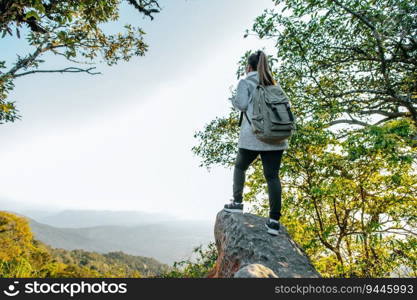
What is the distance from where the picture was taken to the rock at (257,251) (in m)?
2.75

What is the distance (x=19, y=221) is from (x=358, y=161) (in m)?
28.6

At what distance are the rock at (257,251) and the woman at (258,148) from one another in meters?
0.21

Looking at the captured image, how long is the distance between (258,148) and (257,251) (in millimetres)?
1286

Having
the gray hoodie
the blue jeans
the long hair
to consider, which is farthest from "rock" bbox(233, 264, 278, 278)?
the long hair

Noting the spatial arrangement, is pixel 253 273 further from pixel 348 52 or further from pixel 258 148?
pixel 348 52

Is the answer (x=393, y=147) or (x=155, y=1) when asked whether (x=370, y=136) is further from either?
(x=155, y=1)

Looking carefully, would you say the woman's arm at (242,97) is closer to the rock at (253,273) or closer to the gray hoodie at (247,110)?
the gray hoodie at (247,110)

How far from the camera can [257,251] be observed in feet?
→ 9.75

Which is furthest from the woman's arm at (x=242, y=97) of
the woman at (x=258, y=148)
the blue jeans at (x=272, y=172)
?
the blue jeans at (x=272, y=172)

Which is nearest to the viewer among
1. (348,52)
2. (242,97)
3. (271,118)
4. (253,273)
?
(253,273)

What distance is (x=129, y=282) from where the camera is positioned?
2.47m

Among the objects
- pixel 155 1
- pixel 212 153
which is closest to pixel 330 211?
pixel 212 153

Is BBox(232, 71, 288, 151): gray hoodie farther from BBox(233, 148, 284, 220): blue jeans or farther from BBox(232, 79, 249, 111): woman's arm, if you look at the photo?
BBox(233, 148, 284, 220): blue jeans

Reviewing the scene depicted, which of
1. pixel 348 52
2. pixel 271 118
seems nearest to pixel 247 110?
pixel 271 118
